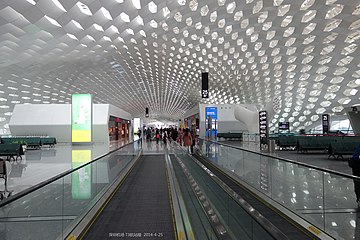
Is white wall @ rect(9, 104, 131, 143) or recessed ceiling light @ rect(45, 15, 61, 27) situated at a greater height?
recessed ceiling light @ rect(45, 15, 61, 27)

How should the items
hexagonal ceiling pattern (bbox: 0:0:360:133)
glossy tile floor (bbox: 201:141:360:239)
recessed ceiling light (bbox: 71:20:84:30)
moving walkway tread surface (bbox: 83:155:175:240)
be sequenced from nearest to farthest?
glossy tile floor (bbox: 201:141:360:239) → moving walkway tread surface (bbox: 83:155:175:240) → hexagonal ceiling pattern (bbox: 0:0:360:133) → recessed ceiling light (bbox: 71:20:84:30)

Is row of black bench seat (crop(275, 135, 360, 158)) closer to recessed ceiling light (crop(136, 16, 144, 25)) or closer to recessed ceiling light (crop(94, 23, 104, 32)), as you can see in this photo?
recessed ceiling light (crop(136, 16, 144, 25))

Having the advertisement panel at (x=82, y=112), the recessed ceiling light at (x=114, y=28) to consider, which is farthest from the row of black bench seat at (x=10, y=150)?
the recessed ceiling light at (x=114, y=28)

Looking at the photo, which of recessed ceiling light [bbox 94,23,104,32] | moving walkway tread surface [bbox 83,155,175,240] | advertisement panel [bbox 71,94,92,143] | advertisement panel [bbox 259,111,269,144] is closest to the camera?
moving walkway tread surface [bbox 83,155,175,240]

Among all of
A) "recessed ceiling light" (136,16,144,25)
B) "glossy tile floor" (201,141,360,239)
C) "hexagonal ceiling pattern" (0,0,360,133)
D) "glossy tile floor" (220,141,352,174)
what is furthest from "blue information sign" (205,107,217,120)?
"glossy tile floor" (201,141,360,239)

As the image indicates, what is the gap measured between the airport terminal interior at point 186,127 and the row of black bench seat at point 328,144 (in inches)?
2.8

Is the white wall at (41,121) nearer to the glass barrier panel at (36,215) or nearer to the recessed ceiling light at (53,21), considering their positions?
the recessed ceiling light at (53,21)

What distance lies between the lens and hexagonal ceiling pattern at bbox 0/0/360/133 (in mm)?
23375

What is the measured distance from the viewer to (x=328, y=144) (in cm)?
1540

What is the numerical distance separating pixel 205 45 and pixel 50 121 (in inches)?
711

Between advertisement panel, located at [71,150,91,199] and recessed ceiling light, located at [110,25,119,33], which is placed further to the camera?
recessed ceiling light, located at [110,25,119,33]

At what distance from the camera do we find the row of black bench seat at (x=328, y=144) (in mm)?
12547

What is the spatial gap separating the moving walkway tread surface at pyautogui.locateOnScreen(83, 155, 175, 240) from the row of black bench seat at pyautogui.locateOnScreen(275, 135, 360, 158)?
8244mm

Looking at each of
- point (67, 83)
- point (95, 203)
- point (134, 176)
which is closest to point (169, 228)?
point (95, 203)
